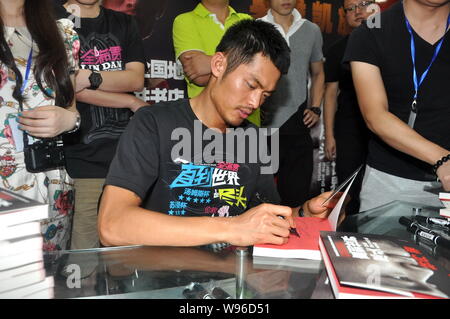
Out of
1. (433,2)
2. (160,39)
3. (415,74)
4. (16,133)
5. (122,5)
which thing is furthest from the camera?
(160,39)

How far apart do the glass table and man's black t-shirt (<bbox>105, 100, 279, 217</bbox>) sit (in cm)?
31

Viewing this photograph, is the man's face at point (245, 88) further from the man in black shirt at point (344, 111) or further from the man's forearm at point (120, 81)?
the man in black shirt at point (344, 111)

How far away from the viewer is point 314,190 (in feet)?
12.4

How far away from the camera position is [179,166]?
1.37 meters

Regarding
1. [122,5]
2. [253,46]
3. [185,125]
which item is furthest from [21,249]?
[122,5]

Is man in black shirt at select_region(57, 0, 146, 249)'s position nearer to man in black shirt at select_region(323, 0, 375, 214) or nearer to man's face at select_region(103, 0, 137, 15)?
man's face at select_region(103, 0, 137, 15)

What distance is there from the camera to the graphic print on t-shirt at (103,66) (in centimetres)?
191

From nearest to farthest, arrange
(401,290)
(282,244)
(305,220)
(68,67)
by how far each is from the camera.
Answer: (401,290)
(282,244)
(305,220)
(68,67)

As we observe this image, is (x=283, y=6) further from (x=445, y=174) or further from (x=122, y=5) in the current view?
(x=445, y=174)

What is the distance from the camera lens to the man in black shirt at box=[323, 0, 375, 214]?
110 inches

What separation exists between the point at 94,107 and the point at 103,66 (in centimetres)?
20
